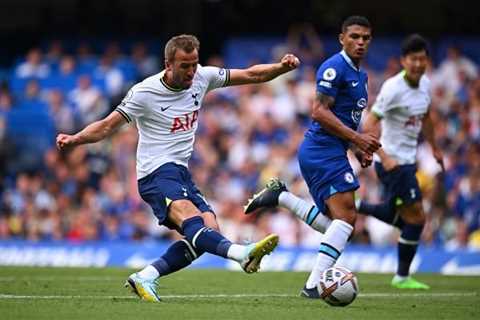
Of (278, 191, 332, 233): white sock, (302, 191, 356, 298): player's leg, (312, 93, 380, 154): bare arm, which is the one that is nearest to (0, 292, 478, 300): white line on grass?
(302, 191, 356, 298): player's leg

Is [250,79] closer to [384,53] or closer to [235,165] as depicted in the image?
[235,165]

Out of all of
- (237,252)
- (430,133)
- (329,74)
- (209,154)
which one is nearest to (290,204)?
(329,74)

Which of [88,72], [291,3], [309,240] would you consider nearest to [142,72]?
[88,72]

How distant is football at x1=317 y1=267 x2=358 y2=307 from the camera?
1025 centimetres

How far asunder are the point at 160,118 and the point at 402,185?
3866mm

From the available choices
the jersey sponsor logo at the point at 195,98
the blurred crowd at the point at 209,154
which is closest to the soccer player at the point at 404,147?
the jersey sponsor logo at the point at 195,98

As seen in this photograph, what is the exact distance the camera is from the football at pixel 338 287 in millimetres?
10250

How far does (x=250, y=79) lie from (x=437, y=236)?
30.0ft

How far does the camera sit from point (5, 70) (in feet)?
87.7

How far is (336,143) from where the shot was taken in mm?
11414

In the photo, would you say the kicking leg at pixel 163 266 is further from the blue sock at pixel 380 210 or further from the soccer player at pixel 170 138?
the blue sock at pixel 380 210

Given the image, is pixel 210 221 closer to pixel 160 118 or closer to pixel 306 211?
pixel 160 118

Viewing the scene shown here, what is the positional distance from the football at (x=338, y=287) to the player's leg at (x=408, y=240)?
11.1ft

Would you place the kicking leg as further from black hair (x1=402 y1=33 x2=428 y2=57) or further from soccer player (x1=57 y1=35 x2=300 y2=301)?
black hair (x1=402 y1=33 x2=428 y2=57)
